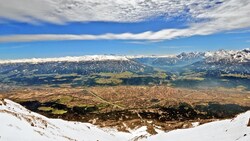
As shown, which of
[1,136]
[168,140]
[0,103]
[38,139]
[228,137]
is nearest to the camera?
[1,136]

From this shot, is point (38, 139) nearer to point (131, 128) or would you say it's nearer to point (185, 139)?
point (185, 139)

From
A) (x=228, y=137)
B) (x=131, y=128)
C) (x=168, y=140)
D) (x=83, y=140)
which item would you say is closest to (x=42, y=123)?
(x=83, y=140)

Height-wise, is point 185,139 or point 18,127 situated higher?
point 18,127

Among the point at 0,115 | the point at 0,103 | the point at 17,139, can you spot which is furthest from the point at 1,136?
the point at 0,103

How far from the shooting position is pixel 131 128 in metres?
155

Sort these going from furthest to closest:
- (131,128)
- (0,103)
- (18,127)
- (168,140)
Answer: (131,128)
(0,103)
(168,140)
(18,127)

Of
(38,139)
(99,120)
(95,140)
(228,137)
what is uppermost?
(38,139)

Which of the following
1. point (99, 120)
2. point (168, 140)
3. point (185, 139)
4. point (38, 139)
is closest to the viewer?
point (38, 139)

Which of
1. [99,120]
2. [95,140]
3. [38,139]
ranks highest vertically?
[38,139]

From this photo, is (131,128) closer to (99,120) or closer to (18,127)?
(99,120)

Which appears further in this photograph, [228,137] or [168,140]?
[168,140]

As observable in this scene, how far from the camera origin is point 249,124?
169 feet

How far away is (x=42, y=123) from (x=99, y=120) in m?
138

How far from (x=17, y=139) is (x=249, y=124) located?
136 feet
